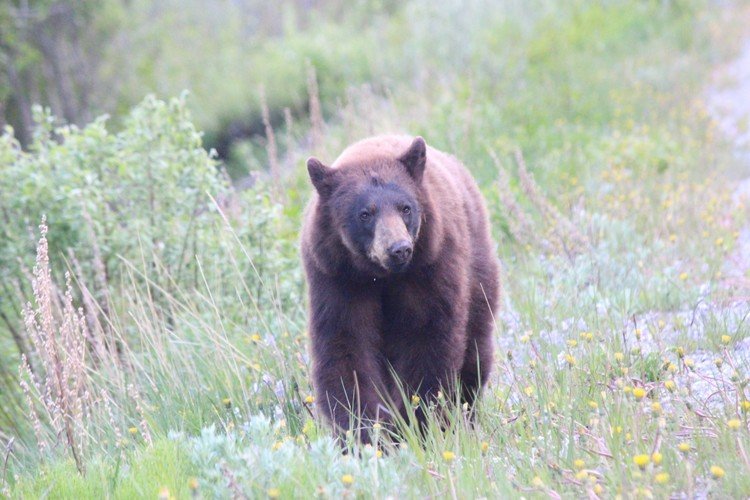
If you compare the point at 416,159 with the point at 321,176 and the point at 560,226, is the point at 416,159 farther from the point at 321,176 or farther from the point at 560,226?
the point at 560,226

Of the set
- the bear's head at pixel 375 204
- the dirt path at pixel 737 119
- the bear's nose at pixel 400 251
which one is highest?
the bear's head at pixel 375 204

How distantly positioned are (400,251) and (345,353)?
674 millimetres

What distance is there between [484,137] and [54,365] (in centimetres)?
760

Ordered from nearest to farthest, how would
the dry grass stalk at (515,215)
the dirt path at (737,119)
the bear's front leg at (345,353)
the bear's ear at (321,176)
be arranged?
the bear's front leg at (345,353)
the bear's ear at (321,176)
the dirt path at (737,119)
the dry grass stalk at (515,215)

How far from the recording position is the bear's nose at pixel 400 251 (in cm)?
427

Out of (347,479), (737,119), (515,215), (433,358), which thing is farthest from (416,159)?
(737,119)

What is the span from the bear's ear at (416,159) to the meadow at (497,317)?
1.00m

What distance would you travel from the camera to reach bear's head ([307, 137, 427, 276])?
4.45m

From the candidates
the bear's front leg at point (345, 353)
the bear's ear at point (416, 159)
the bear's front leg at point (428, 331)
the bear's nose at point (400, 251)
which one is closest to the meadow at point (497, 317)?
the bear's front leg at point (345, 353)

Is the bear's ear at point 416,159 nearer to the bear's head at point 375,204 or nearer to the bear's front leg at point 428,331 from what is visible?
the bear's head at point 375,204

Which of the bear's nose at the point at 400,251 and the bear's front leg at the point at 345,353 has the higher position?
the bear's nose at the point at 400,251

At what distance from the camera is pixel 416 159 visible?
189 inches

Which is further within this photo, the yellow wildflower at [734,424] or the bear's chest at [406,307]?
the bear's chest at [406,307]

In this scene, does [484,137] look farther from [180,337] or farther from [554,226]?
[180,337]
